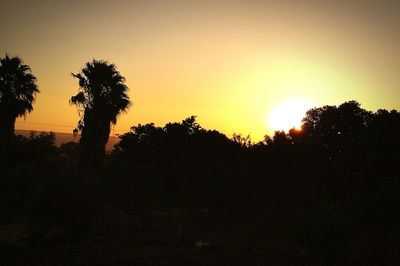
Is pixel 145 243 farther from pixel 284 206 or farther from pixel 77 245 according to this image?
pixel 284 206

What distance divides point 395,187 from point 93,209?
731 inches

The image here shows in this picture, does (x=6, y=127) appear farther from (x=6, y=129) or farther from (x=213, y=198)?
(x=213, y=198)

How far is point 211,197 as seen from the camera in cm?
3145

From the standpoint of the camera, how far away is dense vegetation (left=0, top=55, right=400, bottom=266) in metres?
20.5

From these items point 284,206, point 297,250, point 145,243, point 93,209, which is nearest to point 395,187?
point 297,250

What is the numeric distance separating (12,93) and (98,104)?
794 centimetres

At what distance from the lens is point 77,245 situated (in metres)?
26.0

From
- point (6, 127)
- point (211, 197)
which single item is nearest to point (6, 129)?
point (6, 127)

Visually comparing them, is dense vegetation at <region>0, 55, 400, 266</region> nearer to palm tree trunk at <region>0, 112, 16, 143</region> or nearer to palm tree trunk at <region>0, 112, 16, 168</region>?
palm tree trunk at <region>0, 112, 16, 168</region>

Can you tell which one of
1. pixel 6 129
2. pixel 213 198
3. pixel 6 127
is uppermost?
pixel 6 127

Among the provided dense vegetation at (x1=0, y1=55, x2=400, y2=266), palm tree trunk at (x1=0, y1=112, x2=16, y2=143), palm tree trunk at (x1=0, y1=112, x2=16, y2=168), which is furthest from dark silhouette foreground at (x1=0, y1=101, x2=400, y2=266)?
palm tree trunk at (x1=0, y1=112, x2=16, y2=143)

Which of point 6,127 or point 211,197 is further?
point 6,127

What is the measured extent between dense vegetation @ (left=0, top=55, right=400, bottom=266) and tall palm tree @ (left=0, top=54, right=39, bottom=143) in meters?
2.52

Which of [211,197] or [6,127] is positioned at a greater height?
[6,127]
